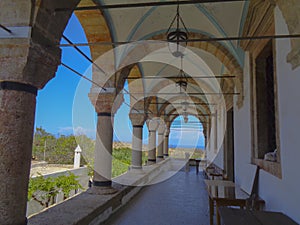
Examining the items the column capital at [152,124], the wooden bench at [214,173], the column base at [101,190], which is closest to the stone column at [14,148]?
the column base at [101,190]

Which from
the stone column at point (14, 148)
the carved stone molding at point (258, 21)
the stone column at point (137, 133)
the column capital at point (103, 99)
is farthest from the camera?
the stone column at point (137, 133)

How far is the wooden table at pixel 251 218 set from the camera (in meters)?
2.23

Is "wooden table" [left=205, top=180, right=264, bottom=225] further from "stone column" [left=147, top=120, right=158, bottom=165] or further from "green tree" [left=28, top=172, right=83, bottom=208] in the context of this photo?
"stone column" [left=147, top=120, right=158, bottom=165]

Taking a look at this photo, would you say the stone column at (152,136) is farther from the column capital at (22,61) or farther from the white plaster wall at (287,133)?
the column capital at (22,61)

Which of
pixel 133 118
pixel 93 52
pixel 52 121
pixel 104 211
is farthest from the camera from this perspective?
pixel 52 121

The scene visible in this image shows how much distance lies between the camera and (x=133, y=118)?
836cm

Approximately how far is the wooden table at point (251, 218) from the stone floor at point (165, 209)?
1.58m

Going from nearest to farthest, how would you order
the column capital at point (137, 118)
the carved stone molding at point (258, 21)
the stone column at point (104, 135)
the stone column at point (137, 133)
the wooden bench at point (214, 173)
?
the carved stone molding at point (258, 21), the stone column at point (104, 135), the wooden bench at point (214, 173), the stone column at point (137, 133), the column capital at point (137, 118)

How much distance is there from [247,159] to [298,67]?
8.09ft

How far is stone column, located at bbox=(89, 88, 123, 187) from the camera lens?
15.2 feet

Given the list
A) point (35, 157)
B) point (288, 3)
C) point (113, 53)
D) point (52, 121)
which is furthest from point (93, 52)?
point (35, 157)

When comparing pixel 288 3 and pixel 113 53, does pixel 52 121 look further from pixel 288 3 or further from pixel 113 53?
pixel 288 3

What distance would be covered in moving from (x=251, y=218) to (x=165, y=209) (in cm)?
254

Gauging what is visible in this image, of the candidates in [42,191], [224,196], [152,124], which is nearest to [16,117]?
[224,196]
